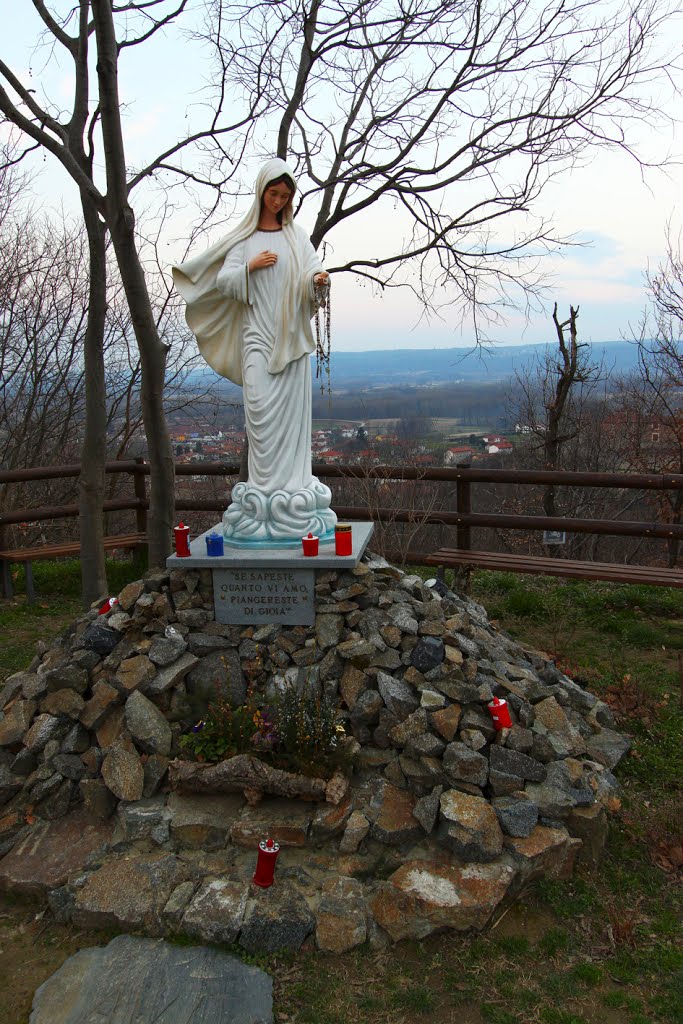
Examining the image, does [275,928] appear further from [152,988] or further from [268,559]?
[268,559]

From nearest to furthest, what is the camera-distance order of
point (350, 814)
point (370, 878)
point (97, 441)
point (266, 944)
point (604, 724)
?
point (266, 944) < point (370, 878) < point (350, 814) < point (604, 724) < point (97, 441)

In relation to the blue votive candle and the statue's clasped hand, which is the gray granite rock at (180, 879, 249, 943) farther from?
the statue's clasped hand

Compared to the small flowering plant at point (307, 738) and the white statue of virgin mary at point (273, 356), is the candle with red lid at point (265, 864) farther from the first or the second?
the white statue of virgin mary at point (273, 356)

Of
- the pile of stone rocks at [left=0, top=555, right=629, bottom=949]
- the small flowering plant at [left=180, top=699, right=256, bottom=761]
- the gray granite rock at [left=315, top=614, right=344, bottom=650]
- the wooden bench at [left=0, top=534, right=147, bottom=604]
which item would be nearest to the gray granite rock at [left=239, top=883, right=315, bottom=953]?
the pile of stone rocks at [left=0, top=555, right=629, bottom=949]

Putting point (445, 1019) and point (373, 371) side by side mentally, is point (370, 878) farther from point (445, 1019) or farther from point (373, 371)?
point (373, 371)

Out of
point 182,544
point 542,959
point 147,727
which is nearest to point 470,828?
point 542,959

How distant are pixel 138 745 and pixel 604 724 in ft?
9.43

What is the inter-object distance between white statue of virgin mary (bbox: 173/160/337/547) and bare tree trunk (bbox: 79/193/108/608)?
190cm

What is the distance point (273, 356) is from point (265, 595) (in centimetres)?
155

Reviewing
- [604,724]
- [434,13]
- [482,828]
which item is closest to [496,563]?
[604,724]

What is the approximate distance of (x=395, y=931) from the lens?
126 inches

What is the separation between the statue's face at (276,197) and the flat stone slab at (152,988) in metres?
4.18

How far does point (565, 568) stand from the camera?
670 centimetres

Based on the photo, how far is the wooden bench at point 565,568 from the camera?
6.39m
